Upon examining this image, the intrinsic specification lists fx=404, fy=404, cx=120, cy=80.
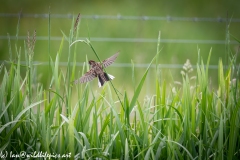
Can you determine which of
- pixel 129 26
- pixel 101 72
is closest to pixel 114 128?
pixel 101 72

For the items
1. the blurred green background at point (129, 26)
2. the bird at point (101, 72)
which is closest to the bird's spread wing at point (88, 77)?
the bird at point (101, 72)

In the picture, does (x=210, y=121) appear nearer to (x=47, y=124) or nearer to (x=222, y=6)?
(x=47, y=124)

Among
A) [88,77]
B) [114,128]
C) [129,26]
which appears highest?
[129,26]

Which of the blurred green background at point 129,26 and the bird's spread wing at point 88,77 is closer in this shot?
the bird's spread wing at point 88,77

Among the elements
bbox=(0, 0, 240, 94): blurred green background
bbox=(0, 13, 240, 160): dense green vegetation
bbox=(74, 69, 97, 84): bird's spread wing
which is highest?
bbox=(0, 0, 240, 94): blurred green background

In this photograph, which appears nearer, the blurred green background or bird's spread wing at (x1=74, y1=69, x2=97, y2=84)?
bird's spread wing at (x1=74, y1=69, x2=97, y2=84)

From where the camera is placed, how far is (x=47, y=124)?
3.81 feet

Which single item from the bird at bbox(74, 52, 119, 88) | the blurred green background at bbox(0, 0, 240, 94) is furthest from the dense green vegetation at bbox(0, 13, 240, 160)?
the blurred green background at bbox(0, 0, 240, 94)

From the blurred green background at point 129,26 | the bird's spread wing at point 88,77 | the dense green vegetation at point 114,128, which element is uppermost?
the blurred green background at point 129,26

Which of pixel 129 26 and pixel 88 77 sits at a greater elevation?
pixel 129 26

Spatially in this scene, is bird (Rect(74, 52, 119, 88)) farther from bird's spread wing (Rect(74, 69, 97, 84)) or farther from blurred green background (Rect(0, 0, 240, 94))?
blurred green background (Rect(0, 0, 240, 94))

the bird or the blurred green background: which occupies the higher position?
the blurred green background

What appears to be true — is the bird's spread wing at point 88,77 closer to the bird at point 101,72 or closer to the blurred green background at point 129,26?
the bird at point 101,72

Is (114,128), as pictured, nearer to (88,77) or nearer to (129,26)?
(88,77)
